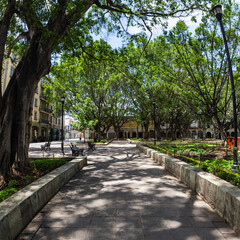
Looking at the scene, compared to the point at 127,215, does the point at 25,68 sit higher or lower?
higher

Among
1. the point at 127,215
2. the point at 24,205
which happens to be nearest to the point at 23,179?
the point at 24,205

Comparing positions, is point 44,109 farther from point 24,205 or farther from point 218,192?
point 218,192

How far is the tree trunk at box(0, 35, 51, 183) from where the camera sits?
555 centimetres

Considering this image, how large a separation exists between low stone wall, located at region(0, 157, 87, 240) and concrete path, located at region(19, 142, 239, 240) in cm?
16

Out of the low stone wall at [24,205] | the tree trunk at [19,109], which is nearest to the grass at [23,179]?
the low stone wall at [24,205]

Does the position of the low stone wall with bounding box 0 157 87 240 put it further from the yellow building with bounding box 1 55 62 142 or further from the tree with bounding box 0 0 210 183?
the yellow building with bounding box 1 55 62 142

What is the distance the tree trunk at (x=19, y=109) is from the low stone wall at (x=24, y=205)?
154 cm

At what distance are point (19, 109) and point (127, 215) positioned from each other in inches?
183

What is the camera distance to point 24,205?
3307 millimetres

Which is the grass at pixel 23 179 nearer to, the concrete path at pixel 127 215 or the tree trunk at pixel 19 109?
the tree trunk at pixel 19 109

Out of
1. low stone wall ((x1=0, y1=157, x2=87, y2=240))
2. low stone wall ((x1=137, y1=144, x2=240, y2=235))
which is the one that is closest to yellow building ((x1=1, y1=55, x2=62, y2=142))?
low stone wall ((x1=0, y1=157, x2=87, y2=240))

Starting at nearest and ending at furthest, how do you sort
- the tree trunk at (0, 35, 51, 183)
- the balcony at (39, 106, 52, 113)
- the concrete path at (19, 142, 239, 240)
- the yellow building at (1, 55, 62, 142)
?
1. the concrete path at (19, 142, 239, 240)
2. the tree trunk at (0, 35, 51, 183)
3. the yellow building at (1, 55, 62, 142)
4. the balcony at (39, 106, 52, 113)

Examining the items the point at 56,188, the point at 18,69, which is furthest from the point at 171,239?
the point at 18,69

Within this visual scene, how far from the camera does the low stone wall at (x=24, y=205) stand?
2752mm
